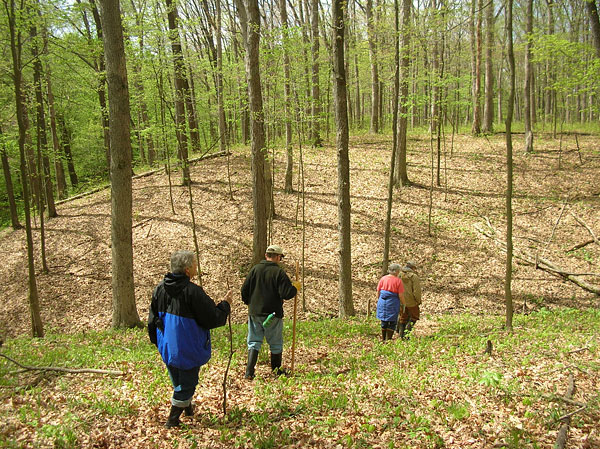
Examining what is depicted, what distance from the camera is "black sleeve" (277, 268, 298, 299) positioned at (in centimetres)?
533

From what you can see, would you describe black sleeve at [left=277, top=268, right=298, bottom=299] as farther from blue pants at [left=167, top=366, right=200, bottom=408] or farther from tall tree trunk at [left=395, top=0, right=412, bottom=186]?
tall tree trunk at [left=395, top=0, right=412, bottom=186]

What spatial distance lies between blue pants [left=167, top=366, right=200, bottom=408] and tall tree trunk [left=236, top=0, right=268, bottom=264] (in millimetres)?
7319

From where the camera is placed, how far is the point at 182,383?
405 centimetres

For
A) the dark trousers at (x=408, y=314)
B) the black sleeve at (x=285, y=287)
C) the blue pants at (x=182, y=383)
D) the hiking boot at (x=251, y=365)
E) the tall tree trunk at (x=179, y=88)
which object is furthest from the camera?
the tall tree trunk at (x=179, y=88)

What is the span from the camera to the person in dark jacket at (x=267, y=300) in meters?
5.47

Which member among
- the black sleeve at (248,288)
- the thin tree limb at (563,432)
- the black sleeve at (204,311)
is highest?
the black sleeve at (204,311)

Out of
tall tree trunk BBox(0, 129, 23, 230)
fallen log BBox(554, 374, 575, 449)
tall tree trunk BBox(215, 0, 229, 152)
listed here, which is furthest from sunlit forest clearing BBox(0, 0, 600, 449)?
tall tree trunk BBox(215, 0, 229, 152)

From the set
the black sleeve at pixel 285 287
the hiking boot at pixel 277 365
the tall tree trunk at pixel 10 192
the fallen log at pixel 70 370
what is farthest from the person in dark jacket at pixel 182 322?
the tall tree trunk at pixel 10 192

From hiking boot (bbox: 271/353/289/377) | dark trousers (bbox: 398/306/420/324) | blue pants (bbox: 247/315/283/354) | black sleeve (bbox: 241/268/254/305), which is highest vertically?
black sleeve (bbox: 241/268/254/305)

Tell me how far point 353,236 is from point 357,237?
0.16m

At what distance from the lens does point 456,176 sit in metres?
19.3

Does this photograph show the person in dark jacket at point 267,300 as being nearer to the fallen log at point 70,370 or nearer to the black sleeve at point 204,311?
the black sleeve at point 204,311

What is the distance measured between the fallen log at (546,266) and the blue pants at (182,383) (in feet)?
39.0

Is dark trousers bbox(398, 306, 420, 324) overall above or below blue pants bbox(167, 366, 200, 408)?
below
